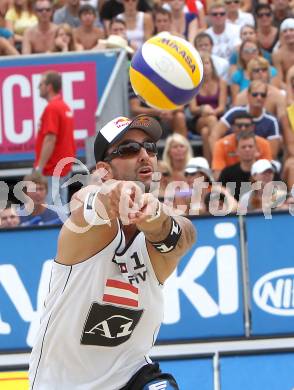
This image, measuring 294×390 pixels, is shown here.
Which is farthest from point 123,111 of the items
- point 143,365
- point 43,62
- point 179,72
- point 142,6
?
point 143,365

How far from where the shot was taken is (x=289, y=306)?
27.3ft

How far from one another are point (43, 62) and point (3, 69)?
0.48 meters

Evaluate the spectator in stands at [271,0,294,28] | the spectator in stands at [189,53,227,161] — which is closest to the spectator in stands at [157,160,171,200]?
the spectator in stands at [189,53,227,161]

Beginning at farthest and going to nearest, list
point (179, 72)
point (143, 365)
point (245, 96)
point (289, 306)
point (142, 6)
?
point (142, 6)
point (245, 96)
point (289, 306)
point (179, 72)
point (143, 365)

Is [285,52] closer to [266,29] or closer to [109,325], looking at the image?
[266,29]

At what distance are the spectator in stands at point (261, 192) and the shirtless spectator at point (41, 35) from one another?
419 centimetres

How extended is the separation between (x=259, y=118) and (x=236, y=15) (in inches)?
115

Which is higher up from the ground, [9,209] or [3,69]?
[3,69]

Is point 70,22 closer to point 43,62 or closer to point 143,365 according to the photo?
point 43,62

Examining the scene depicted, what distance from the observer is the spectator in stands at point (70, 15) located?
1466 cm

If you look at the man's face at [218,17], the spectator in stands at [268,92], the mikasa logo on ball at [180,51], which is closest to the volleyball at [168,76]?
→ the mikasa logo on ball at [180,51]

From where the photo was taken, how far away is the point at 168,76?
6.41 m

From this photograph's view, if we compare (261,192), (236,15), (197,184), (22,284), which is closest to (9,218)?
Result: (22,284)

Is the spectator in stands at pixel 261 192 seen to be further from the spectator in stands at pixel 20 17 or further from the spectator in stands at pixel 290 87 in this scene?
the spectator in stands at pixel 20 17
